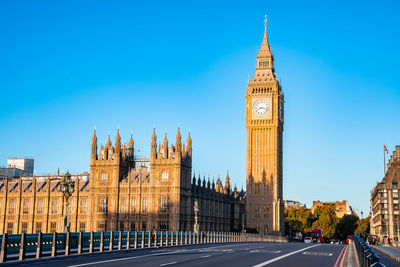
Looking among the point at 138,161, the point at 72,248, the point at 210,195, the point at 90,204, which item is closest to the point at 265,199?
the point at 210,195

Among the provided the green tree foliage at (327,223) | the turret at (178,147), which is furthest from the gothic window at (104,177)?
the green tree foliage at (327,223)

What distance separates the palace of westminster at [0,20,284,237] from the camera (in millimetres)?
92312

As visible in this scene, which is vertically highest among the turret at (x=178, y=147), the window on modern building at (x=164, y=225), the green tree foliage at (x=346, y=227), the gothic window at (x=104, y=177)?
the turret at (x=178, y=147)

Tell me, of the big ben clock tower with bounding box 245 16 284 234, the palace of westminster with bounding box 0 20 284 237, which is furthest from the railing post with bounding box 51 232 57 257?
the big ben clock tower with bounding box 245 16 284 234

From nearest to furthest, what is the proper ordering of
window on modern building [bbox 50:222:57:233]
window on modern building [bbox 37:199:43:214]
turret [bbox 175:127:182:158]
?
1. turret [bbox 175:127:182:158]
2. window on modern building [bbox 50:222:57:233]
3. window on modern building [bbox 37:199:43:214]

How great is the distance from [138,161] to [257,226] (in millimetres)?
34505

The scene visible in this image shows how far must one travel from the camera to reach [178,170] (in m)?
91.0

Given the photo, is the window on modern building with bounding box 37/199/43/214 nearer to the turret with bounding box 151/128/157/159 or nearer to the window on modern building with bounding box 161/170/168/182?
the turret with bounding box 151/128/157/159

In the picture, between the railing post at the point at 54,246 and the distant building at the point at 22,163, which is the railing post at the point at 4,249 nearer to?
the railing post at the point at 54,246

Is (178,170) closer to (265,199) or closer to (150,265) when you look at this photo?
(265,199)

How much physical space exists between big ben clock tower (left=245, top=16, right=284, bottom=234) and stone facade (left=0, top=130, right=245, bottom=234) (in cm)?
1415

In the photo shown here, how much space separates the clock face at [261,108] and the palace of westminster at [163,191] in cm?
24

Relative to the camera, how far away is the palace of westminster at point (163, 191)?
92.3m

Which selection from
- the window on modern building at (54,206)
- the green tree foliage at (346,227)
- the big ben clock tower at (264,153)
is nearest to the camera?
the window on modern building at (54,206)
